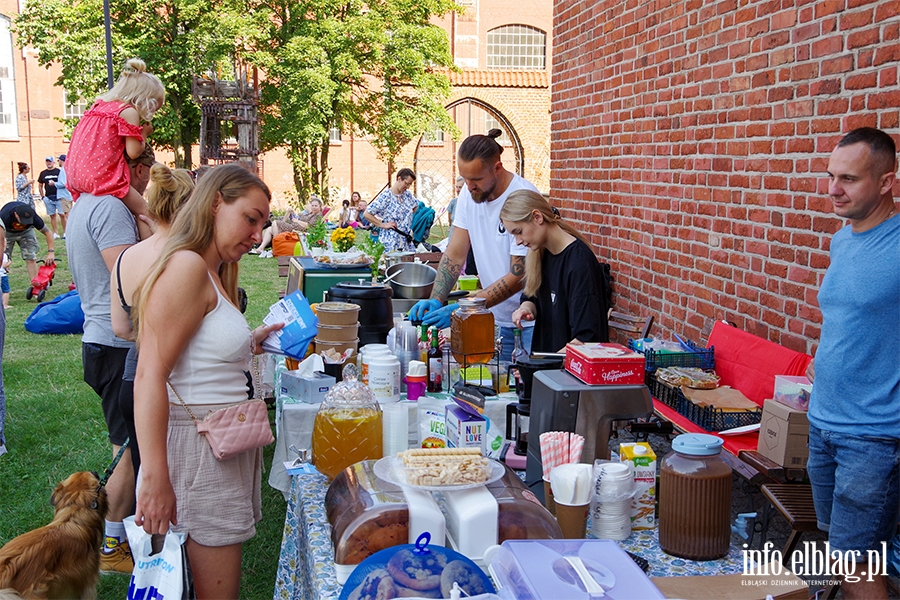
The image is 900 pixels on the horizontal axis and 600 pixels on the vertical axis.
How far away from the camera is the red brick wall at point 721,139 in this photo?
3.71 m

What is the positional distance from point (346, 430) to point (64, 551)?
1.24m

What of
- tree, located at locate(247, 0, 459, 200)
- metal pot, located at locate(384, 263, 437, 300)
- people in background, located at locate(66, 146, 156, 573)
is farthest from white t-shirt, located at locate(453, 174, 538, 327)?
tree, located at locate(247, 0, 459, 200)

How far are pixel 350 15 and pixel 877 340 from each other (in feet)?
76.5

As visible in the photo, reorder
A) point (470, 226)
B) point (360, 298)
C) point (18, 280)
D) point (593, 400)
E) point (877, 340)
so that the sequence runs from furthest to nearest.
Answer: point (18, 280) → point (470, 226) → point (360, 298) → point (877, 340) → point (593, 400)

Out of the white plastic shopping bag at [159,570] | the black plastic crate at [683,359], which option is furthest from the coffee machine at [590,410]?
the black plastic crate at [683,359]

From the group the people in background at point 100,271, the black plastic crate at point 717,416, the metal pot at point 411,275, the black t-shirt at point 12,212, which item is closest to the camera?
the people in background at point 100,271

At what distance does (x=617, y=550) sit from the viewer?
6.05 feet

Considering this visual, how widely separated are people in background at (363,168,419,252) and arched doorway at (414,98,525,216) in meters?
13.3

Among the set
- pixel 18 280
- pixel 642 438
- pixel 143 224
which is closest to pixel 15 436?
pixel 143 224

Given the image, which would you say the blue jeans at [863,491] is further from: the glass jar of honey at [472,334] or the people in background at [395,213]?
the people in background at [395,213]

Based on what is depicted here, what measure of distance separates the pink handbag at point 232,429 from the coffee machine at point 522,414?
914 millimetres

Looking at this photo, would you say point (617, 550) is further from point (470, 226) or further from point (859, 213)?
point (470, 226)

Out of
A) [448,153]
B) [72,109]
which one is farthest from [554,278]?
[72,109]

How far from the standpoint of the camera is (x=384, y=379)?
3.16 meters
